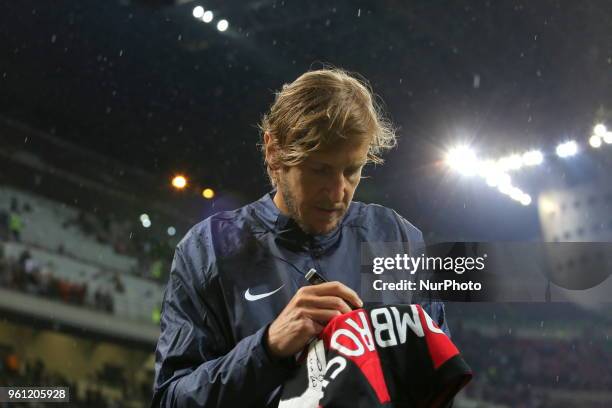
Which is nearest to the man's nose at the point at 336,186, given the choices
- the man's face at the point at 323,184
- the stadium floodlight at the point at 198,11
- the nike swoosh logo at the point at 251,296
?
the man's face at the point at 323,184

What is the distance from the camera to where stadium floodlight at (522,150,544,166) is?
5656 millimetres

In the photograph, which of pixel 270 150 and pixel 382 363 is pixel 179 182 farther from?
pixel 382 363

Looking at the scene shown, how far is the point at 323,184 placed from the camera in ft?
2.21

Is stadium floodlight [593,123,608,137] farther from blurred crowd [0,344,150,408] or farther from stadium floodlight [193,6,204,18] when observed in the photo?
blurred crowd [0,344,150,408]

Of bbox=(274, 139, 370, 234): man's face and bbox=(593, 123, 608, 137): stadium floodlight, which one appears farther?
bbox=(593, 123, 608, 137): stadium floodlight

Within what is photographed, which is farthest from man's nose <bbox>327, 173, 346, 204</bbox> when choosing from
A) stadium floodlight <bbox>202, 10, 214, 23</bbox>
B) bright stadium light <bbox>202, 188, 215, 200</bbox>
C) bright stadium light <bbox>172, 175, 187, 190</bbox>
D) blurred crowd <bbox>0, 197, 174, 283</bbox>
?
blurred crowd <bbox>0, 197, 174, 283</bbox>

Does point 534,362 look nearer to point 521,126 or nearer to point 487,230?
point 487,230

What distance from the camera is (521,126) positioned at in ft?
18.7

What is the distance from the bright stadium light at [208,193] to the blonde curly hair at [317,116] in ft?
18.0

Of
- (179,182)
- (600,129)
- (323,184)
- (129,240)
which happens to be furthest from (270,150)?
(129,240)

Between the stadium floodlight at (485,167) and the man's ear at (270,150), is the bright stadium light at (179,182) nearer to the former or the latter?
the stadium floodlight at (485,167)

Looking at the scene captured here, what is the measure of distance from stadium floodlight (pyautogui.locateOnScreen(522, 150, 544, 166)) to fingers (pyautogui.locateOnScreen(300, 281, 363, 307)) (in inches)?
209

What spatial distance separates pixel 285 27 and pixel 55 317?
3.39 metres

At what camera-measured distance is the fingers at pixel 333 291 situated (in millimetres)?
581
